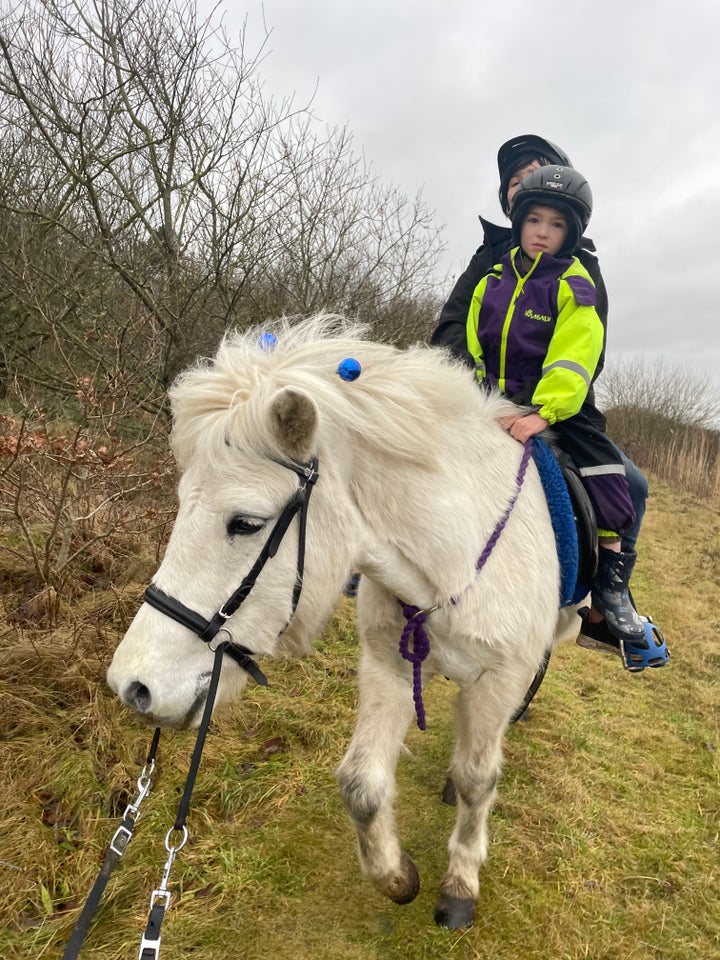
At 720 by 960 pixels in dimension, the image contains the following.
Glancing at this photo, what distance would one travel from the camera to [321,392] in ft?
5.57

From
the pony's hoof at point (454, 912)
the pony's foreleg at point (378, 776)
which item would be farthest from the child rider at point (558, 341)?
the pony's hoof at point (454, 912)

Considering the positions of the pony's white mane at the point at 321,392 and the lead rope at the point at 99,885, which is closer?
the lead rope at the point at 99,885

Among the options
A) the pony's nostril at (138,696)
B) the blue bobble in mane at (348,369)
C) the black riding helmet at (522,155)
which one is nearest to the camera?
the pony's nostril at (138,696)

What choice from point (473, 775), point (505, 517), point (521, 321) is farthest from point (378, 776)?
point (521, 321)

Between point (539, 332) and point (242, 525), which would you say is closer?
point (242, 525)

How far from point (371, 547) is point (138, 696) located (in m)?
0.83

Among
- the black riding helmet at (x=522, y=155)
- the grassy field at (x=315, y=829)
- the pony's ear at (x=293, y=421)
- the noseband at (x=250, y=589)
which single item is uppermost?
the black riding helmet at (x=522, y=155)

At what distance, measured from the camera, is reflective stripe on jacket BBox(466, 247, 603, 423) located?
239cm

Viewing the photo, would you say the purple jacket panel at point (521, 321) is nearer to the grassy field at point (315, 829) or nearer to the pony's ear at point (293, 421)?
the pony's ear at point (293, 421)

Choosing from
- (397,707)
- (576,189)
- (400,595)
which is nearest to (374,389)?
(400,595)

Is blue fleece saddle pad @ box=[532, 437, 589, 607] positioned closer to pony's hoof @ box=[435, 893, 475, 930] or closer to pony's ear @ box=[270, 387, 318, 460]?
pony's ear @ box=[270, 387, 318, 460]

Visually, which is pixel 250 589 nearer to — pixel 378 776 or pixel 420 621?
pixel 420 621

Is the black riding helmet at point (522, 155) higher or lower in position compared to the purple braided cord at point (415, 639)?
higher

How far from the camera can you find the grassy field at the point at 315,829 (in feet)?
7.57
